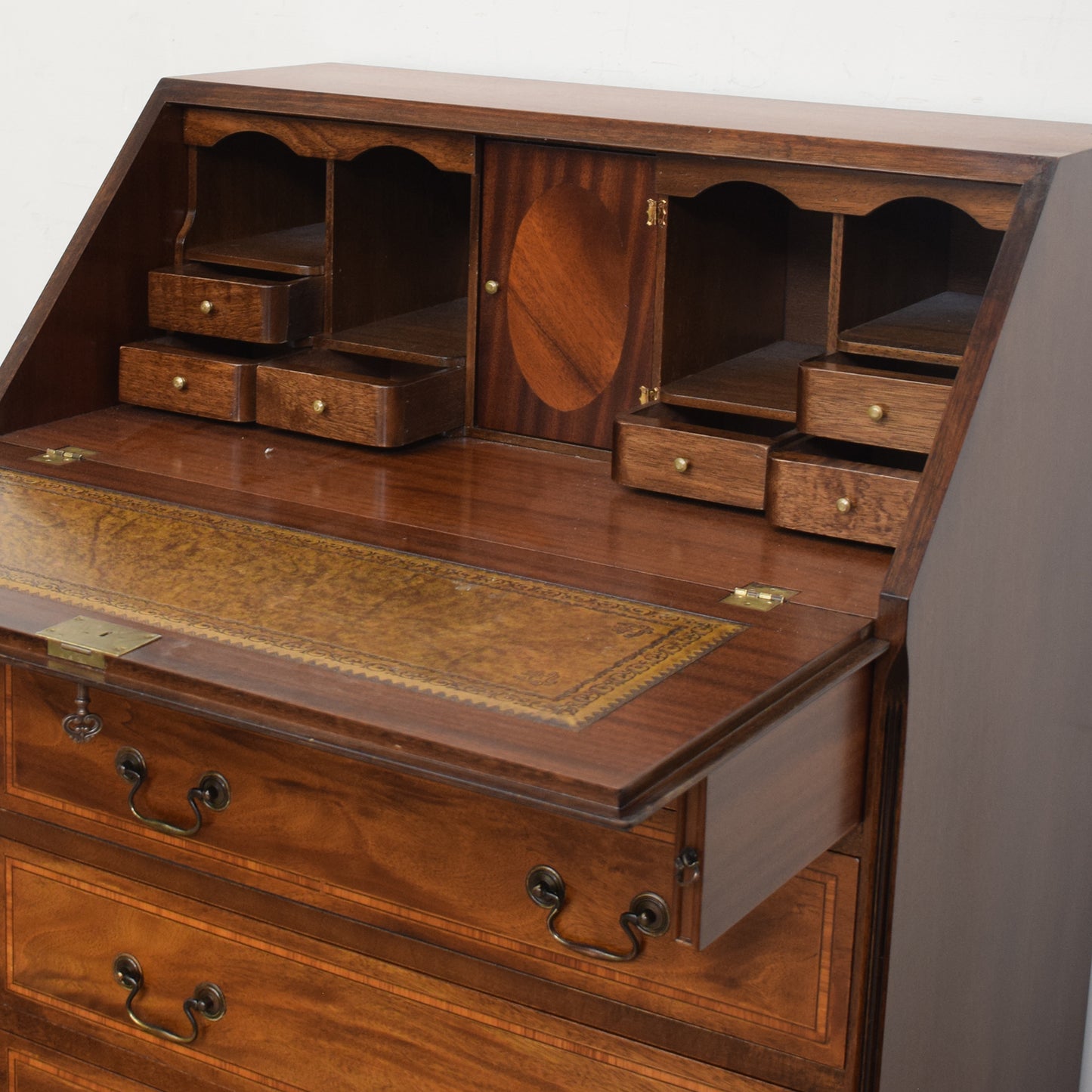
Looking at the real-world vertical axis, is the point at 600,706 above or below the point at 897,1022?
above

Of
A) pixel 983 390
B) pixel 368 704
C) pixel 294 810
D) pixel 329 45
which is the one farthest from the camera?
pixel 329 45

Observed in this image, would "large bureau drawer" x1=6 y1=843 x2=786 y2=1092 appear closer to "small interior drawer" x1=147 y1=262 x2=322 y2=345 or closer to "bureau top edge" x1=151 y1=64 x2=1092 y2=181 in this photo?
"small interior drawer" x1=147 y1=262 x2=322 y2=345

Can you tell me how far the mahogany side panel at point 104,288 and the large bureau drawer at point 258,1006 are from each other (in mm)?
580

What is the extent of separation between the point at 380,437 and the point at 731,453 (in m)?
0.45

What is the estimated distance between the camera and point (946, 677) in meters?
1.70

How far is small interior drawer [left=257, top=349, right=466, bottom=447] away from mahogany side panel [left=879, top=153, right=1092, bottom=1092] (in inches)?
28.9

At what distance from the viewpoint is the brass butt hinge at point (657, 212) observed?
197cm

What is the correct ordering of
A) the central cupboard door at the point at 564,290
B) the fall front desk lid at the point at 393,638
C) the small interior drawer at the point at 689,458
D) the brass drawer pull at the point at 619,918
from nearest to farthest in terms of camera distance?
the fall front desk lid at the point at 393,638, the brass drawer pull at the point at 619,918, the small interior drawer at the point at 689,458, the central cupboard door at the point at 564,290

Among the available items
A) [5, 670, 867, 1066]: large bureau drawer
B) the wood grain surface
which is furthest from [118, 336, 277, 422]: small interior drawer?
[5, 670, 867, 1066]: large bureau drawer

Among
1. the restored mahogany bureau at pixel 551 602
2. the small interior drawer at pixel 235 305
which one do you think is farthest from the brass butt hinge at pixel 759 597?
the small interior drawer at pixel 235 305

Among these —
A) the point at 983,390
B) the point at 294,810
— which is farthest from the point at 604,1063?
the point at 983,390

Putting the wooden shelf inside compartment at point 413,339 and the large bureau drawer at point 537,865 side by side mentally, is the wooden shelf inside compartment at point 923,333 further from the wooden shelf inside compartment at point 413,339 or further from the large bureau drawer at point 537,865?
the wooden shelf inside compartment at point 413,339

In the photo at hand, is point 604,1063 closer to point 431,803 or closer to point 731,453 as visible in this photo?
point 431,803

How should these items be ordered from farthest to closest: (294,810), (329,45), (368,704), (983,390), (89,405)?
1. (329,45)
2. (89,405)
3. (294,810)
4. (983,390)
5. (368,704)
